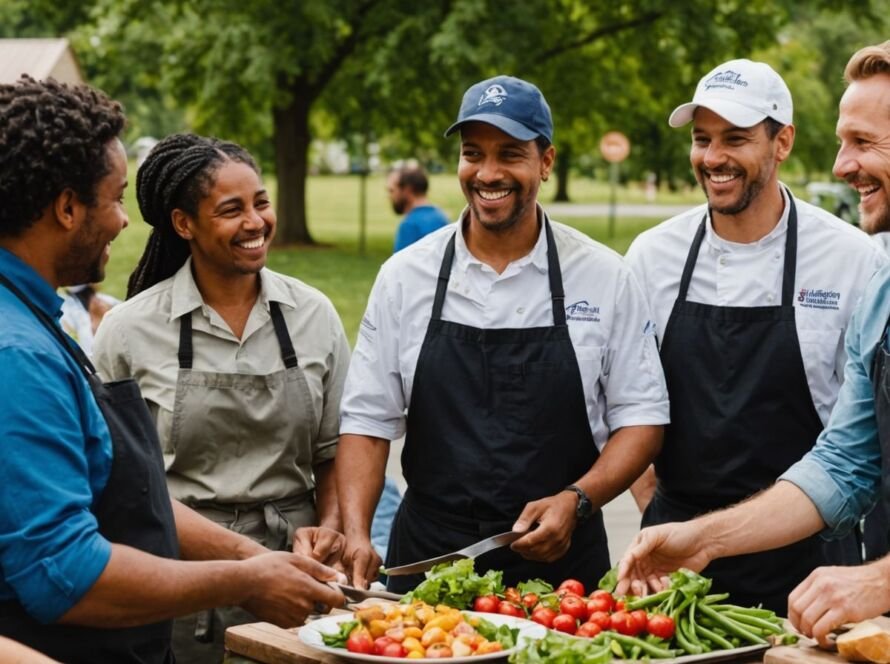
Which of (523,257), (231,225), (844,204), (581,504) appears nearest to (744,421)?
(581,504)

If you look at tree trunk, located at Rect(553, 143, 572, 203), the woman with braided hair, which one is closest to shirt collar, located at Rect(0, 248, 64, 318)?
the woman with braided hair

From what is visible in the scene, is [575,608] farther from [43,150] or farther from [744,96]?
[744,96]

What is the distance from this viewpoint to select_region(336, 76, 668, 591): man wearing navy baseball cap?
3.84 m

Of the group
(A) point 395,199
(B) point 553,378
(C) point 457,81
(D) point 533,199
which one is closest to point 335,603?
(B) point 553,378

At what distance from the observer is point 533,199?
3.99 meters

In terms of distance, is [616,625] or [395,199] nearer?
[616,625]

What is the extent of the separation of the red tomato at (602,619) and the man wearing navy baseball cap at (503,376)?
706 millimetres

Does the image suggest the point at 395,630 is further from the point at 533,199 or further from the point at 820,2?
the point at 820,2

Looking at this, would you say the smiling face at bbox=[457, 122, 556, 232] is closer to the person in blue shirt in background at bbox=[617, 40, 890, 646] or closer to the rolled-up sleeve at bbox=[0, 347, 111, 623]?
the person in blue shirt in background at bbox=[617, 40, 890, 646]

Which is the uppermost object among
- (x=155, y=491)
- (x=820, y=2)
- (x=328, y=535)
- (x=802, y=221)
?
(x=820, y=2)

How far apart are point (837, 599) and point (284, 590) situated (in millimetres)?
1189

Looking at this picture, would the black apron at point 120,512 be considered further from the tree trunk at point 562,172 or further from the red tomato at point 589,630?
the tree trunk at point 562,172

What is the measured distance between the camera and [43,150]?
8.63ft

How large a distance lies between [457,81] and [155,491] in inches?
722
